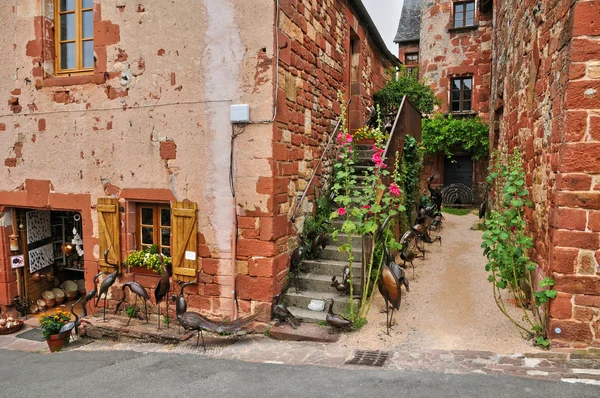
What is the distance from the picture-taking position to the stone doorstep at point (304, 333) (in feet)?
18.0

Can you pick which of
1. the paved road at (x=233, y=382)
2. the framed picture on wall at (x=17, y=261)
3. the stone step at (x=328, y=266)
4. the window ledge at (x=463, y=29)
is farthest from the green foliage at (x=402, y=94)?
the framed picture on wall at (x=17, y=261)

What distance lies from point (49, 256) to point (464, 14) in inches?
562

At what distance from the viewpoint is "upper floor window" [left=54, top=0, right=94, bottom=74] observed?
6.99 meters

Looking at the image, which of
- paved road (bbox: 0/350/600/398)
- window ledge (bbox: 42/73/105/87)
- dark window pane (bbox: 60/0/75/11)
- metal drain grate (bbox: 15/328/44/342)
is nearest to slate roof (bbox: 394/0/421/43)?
dark window pane (bbox: 60/0/75/11)

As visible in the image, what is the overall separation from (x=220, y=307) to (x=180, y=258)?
0.87 meters

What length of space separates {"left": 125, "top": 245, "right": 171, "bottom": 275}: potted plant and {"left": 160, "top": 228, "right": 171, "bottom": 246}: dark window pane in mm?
122

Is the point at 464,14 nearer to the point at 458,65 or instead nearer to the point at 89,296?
the point at 458,65

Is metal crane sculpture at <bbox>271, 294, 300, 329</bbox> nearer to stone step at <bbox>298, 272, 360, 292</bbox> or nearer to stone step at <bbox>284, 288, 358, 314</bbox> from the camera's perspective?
stone step at <bbox>284, 288, 358, 314</bbox>

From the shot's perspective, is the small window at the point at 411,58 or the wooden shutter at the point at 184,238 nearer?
the wooden shutter at the point at 184,238

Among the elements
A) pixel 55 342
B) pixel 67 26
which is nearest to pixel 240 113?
pixel 67 26

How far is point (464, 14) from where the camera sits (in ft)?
50.5

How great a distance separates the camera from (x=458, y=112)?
50.9 feet

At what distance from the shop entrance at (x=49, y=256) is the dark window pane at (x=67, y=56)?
2.63 metres

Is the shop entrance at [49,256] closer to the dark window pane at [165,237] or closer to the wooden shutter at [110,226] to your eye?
the wooden shutter at [110,226]
